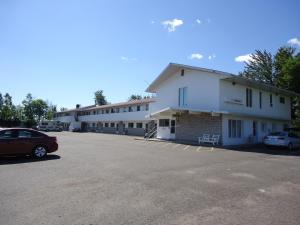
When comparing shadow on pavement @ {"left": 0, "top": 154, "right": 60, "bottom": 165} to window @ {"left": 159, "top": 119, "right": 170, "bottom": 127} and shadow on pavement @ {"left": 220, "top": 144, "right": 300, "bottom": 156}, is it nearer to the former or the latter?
shadow on pavement @ {"left": 220, "top": 144, "right": 300, "bottom": 156}

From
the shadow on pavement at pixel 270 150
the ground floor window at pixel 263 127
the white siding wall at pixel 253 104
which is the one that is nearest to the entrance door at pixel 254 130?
the white siding wall at pixel 253 104

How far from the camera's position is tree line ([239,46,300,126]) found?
118 ft

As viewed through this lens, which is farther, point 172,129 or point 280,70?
point 280,70

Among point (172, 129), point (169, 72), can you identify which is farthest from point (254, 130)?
point (169, 72)

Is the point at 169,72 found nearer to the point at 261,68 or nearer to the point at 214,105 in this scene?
the point at 214,105

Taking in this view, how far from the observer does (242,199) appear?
673 cm

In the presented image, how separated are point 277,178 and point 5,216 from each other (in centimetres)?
820

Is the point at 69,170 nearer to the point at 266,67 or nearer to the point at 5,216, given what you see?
the point at 5,216

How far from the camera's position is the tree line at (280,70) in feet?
118

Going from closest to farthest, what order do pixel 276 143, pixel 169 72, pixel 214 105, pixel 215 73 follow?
pixel 276 143 → pixel 215 73 → pixel 214 105 → pixel 169 72

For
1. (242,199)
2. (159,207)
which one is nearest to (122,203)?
(159,207)

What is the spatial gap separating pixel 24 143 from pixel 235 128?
17635 mm

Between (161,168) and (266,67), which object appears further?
(266,67)

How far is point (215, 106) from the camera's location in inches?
939
